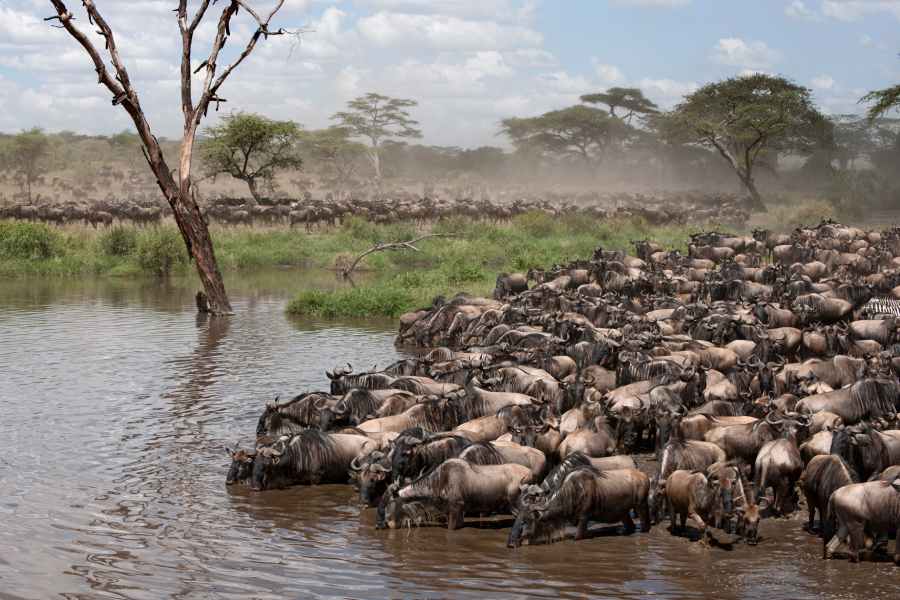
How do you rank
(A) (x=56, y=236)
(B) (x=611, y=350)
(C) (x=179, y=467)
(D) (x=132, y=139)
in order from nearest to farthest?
1. (C) (x=179, y=467)
2. (B) (x=611, y=350)
3. (A) (x=56, y=236)
4. (D) (x=132, y=139)

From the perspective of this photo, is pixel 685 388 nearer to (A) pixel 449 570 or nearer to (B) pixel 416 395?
(B) pixel 416 395

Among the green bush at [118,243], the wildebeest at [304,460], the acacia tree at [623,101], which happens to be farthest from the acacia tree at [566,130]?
the wildebeest at [304,460]

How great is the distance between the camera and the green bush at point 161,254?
90.2ft

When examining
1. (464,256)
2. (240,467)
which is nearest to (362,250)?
(464,256)

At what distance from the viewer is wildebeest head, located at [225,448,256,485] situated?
380 inches

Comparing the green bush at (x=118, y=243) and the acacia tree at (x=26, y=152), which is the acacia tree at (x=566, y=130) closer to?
the acacia tree at (x=26, y=152)

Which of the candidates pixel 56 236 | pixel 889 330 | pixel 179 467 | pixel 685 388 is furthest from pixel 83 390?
pixel 56 236

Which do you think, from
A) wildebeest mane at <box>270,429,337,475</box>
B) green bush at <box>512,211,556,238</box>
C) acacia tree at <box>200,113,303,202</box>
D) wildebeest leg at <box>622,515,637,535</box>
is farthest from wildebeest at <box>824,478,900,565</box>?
acacia tree at <box>200,113,303,202</box>

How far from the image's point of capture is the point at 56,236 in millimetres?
30422

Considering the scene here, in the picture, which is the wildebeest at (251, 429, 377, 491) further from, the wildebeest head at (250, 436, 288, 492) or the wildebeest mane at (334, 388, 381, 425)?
the wildebeest mane at (334, 388, 381, 425)

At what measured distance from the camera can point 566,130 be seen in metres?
76.2

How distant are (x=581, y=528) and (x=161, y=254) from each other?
2147cm

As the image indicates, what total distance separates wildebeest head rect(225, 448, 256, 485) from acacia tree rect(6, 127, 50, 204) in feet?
170

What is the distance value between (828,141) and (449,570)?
179ft
